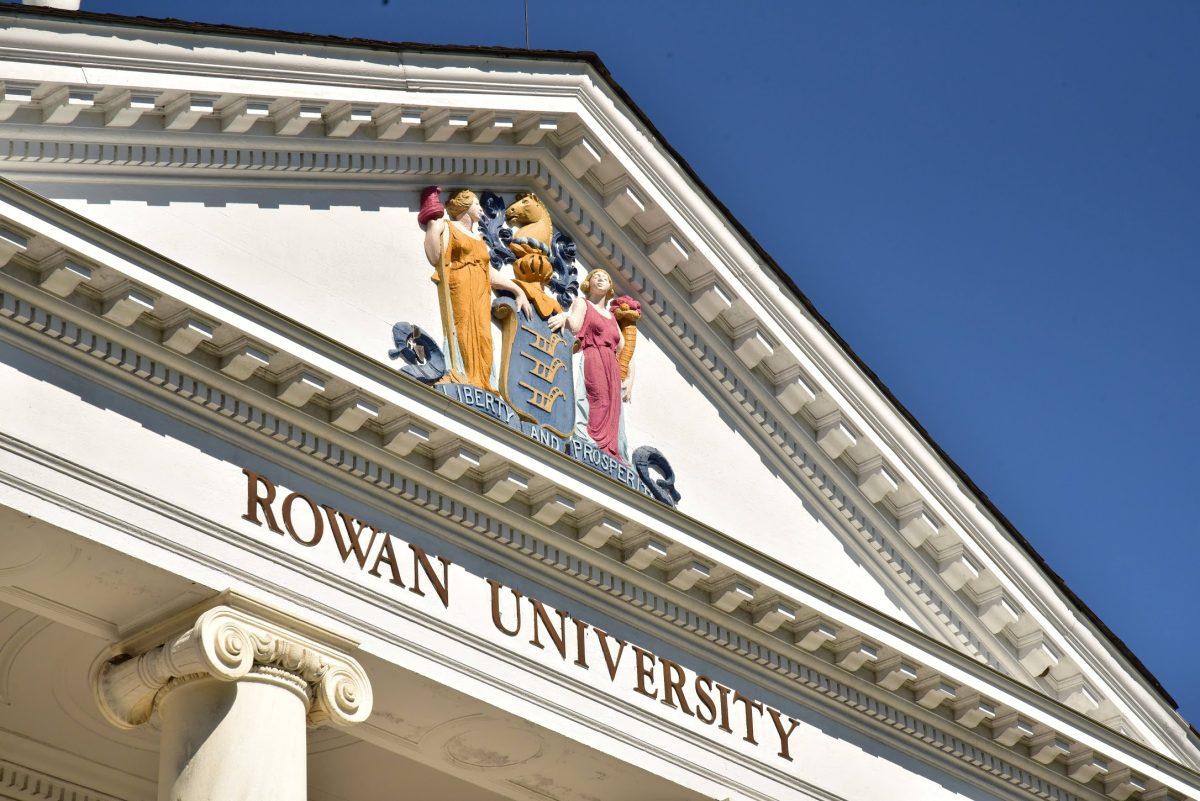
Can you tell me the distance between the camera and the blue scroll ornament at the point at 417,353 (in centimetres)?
1598

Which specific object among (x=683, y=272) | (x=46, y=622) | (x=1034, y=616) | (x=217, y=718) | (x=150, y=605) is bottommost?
(x=217, y=718)

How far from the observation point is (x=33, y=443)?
43.6 ft

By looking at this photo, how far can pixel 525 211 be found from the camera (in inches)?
701

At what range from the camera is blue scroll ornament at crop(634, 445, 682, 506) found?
699 inches

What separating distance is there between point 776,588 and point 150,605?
5.40 meters

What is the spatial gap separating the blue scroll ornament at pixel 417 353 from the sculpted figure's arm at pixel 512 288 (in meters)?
1.06

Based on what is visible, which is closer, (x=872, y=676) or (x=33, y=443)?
(x=33, y=443)

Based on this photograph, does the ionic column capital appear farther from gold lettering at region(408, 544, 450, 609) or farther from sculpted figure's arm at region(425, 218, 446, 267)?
sculpted figure's arm at region(425, 218, 446, 267)

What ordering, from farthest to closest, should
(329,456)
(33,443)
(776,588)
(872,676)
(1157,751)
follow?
(1157,751) → (872,676) → (776,588) → (329,456) → (33,443)

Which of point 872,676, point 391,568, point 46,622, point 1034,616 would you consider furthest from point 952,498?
point 46,622

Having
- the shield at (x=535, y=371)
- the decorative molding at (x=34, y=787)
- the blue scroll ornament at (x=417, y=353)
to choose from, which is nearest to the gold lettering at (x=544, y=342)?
→ the shield at (x=535, y=371)

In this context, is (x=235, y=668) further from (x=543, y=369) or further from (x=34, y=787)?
(x=543, y=369)

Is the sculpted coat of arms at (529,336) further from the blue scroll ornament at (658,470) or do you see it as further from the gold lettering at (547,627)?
the gold lettering at (547,627)

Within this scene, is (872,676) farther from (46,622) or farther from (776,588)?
(46,622)
